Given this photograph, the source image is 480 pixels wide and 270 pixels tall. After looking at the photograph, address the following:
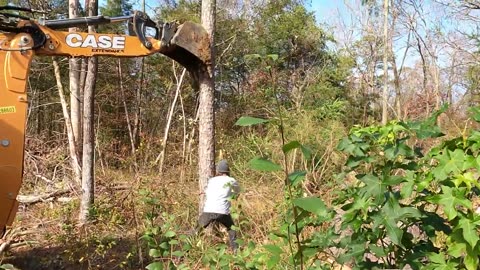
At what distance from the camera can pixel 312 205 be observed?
1610 millimetres

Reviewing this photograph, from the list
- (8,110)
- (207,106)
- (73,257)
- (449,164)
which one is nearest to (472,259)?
(449,164)

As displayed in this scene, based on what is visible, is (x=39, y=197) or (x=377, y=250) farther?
(x=39, y=197)

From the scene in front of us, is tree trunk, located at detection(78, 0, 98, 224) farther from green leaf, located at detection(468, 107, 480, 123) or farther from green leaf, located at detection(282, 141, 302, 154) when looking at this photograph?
green leaf, located at detection(282, 141, 302, 154)

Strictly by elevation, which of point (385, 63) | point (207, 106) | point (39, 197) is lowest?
point (39, 197)

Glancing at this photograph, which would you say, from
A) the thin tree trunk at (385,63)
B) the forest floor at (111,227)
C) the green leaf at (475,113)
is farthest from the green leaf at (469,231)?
the thin tree trunk at (385,63)

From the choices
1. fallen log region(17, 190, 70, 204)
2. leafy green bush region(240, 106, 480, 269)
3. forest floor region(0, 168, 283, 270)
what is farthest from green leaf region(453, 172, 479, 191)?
fallen log region(17, 190, 70, 204)

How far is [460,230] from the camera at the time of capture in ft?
5.89

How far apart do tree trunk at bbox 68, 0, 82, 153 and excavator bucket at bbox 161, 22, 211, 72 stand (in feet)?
11.9

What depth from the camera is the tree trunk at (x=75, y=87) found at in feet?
34.3

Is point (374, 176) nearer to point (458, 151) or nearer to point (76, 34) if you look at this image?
point (458, 151)

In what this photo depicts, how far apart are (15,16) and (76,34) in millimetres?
741

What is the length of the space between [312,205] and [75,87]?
401 inches

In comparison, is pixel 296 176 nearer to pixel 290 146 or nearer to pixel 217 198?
pixel 290 146

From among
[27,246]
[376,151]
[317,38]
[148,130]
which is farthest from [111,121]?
[376,151]
